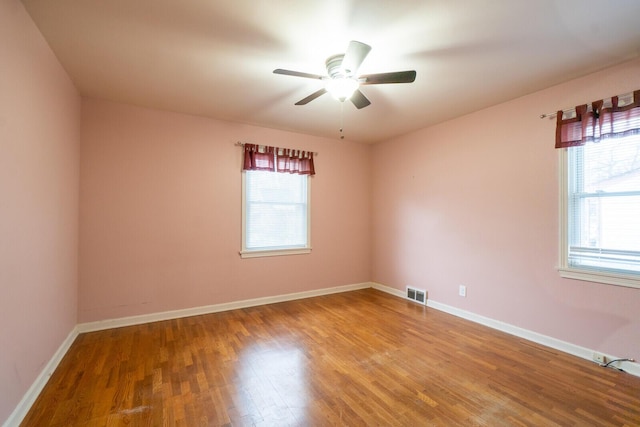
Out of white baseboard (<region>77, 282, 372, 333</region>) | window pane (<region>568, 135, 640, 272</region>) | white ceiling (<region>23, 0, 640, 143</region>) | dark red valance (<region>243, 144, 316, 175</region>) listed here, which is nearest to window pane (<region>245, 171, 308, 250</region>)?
dark red valance (<region>243, 144, 316, 175</region>)

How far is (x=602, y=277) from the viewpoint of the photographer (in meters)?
2.44

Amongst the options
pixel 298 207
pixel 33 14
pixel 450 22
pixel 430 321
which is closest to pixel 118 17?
pixel 33 14

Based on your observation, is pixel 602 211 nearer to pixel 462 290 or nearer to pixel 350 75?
pixel 462 290

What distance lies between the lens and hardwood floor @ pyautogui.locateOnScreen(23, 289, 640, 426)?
178cm

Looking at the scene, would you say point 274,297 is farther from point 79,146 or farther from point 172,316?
point 79,146

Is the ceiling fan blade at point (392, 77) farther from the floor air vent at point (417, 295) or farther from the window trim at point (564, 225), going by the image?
the floor air vent at point (417, 295)

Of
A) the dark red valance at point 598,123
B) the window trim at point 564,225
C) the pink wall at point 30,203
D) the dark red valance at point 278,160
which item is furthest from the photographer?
the dark red valance at point 278,160

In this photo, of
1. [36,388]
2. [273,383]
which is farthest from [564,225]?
[36,388]

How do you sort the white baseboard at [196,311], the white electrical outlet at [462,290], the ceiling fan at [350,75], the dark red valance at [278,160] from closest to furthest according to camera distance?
the ceiling fan at [350,75] < the white baseboard at [196,311] < the white electrical outlet at [462,290] < the dark red valance at [278,160]

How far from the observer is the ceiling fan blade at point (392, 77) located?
6.27 feet

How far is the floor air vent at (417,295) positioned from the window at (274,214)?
5.55ft

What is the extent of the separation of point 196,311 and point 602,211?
447cm

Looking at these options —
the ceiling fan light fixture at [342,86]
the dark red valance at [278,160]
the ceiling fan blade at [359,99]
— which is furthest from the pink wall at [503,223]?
the ceiling fan light fixture at [342,86]

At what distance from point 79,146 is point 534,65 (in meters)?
4.53
